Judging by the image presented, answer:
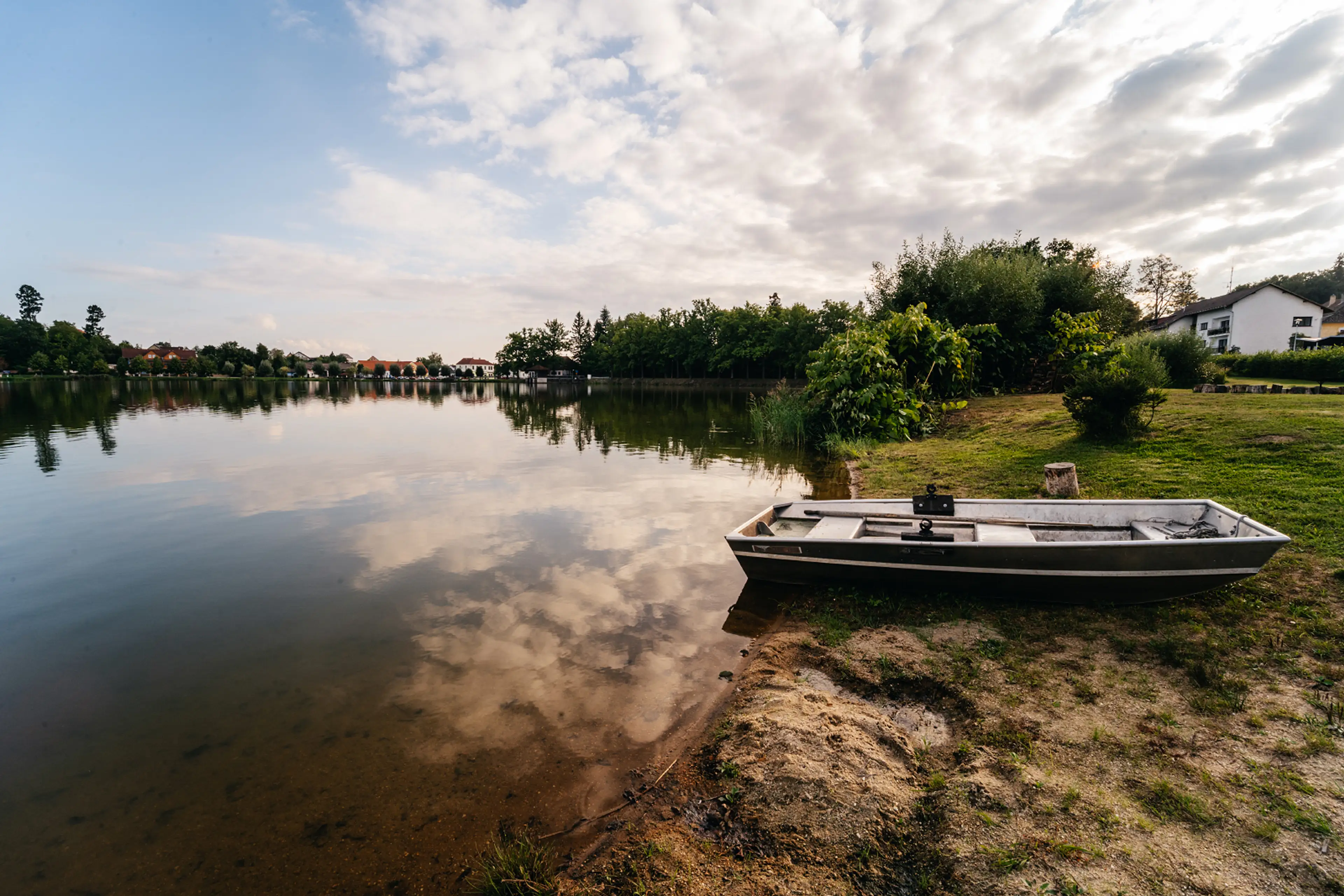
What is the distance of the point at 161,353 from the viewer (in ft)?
502

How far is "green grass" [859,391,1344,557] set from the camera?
8500 millimetres

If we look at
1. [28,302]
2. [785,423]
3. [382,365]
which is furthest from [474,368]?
[785,423]

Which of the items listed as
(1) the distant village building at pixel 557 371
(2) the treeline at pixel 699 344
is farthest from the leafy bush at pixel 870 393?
(1) the distant village building at pixel 557 371

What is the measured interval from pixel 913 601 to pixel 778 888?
4774 mm

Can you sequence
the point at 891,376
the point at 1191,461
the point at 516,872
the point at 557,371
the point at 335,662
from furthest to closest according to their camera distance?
the point at 557,371 → the point at 891,376 → the point at 1191,461 → the point at 335,662 → the point at 516,872

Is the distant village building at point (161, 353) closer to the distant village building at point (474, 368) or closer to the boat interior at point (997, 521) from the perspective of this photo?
the distant village building at point (474, 368)

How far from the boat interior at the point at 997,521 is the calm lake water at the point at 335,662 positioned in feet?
4.93

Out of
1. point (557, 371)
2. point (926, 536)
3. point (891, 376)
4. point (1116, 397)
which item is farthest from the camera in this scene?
point (557, 371)

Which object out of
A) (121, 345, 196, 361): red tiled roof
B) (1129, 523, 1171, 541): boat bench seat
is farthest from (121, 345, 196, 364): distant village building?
(1129, 523, 1171, 541): boat bench seat

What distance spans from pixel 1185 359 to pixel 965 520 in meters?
26.3

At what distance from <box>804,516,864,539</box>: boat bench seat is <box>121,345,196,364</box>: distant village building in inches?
6145

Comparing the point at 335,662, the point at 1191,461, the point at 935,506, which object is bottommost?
the point at 335,662

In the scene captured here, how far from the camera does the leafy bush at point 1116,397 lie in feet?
44.4

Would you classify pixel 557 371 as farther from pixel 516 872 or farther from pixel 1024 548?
pixel 516 872
